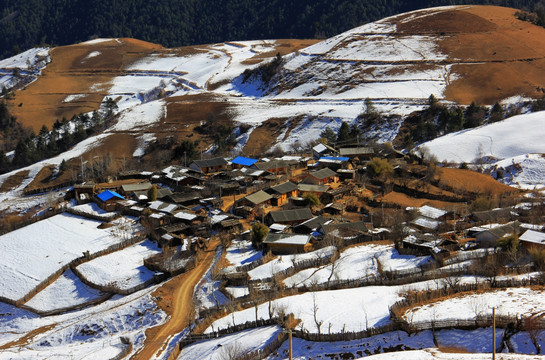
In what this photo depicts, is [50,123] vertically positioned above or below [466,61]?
below

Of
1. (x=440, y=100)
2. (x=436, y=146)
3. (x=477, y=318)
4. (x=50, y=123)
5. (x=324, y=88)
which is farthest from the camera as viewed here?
(x=50, y=123)

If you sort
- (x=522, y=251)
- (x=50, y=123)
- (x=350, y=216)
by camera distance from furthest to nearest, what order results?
(x=50, y=123) < (x=350, y=216) < (x=522, y=251)

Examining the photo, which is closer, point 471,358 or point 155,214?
point 471,358

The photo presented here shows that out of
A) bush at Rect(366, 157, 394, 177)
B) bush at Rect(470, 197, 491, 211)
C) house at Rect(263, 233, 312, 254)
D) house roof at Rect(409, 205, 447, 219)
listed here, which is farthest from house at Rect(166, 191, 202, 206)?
bush at Rect(470, 197, 491, 211)

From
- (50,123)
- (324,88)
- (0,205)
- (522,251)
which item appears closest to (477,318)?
(522,251)

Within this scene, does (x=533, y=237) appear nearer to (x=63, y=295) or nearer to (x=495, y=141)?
(x=63, y=295)

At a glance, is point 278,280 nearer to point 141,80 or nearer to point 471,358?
point 471,358

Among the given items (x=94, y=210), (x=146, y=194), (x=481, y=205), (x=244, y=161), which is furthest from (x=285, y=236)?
(x=244, y=161)
